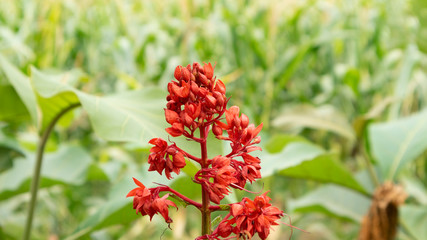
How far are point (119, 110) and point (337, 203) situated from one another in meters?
0.73

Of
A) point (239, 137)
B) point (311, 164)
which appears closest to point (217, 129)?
point (239, 137)

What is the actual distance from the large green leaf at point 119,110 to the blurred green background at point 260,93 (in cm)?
13

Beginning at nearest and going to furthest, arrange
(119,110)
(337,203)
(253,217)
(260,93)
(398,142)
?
(253,217), (119,110), (398,142), (337,203), (260,93)

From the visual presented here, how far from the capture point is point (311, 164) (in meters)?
0.81

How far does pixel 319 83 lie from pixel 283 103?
18cm

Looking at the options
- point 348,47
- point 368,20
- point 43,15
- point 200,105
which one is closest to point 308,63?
point 348,47

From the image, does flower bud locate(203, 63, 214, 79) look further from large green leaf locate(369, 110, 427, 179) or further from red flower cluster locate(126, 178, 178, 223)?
large green leaf locate(369, 110, 427, 179)

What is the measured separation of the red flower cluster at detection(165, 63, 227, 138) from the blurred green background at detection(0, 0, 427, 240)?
377 millimetres

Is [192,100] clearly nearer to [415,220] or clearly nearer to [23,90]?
[23,90]

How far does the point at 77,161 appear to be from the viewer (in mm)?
970

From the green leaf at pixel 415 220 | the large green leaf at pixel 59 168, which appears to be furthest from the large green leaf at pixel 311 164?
the large green leaf at pixel 59 168

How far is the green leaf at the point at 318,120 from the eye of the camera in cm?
104

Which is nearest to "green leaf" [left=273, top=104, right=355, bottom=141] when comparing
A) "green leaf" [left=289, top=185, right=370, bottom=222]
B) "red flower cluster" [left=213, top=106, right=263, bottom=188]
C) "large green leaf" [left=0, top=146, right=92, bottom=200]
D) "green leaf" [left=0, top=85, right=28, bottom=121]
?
"green leaf" [left=289, top=185, right=370, bottom=222]

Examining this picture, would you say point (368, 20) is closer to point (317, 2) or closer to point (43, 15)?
point (317, 2)
